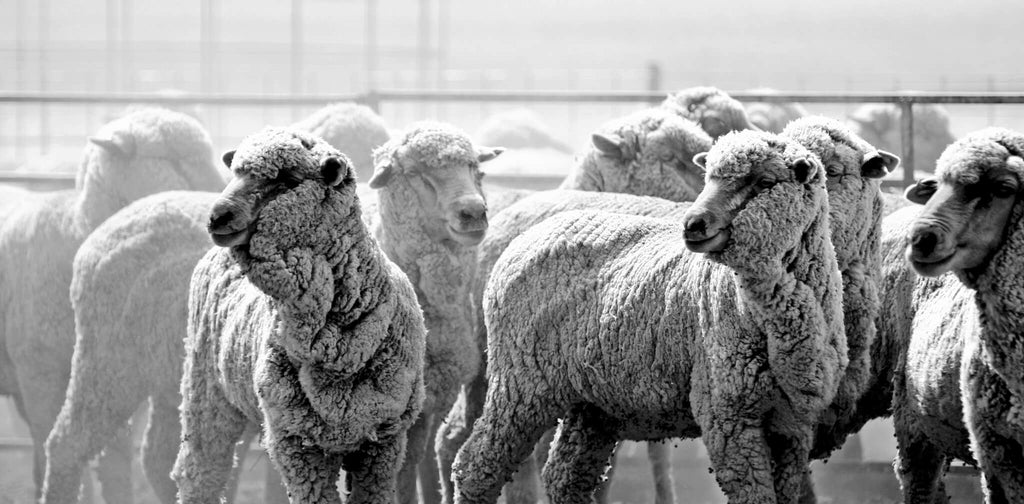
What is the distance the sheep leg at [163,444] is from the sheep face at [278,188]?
2.67 metres

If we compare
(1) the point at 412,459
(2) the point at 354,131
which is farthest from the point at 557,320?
(2) the point at 354,131

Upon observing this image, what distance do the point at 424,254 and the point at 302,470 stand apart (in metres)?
1.75

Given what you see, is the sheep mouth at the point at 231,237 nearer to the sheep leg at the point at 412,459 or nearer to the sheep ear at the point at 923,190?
the sheep leg at the point at 412,459

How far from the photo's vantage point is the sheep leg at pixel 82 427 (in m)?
7.78

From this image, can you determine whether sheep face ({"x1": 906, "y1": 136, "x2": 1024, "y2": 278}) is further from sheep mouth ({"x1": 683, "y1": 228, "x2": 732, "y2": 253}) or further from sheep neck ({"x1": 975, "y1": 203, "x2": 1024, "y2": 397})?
sheep mouth ({"x1": 683, "y1": 228, "x2": 732, "y2": 253})

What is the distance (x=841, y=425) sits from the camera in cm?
602

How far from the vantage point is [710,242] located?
5195 millimetres

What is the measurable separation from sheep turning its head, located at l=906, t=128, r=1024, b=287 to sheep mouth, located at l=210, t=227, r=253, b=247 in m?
2.29

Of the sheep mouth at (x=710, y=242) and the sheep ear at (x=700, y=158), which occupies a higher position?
the sheep ear at (x=700, y=158)

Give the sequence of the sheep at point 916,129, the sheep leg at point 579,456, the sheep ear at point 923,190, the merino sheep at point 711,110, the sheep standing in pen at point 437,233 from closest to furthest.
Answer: the sheep ear at point 923,190
the sheep leg at point 579,456
the sheep standing in pen at point 437,233
the merino sheep at point 711,110
the sheep at point 916,129

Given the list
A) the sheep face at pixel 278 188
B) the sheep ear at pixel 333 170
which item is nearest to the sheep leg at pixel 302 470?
the sheep face at pixel 278 188

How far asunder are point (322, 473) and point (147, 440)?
2612mm

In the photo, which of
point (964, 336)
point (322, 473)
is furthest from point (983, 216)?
point (322, 473)

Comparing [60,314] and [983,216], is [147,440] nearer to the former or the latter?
[60,314]
